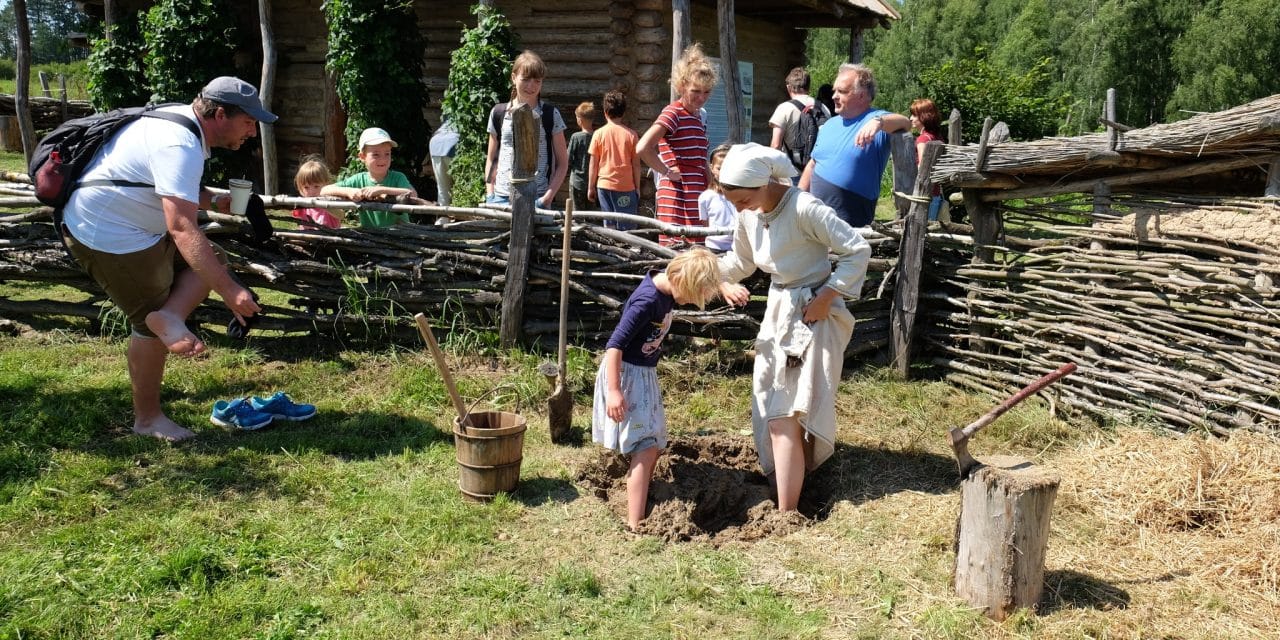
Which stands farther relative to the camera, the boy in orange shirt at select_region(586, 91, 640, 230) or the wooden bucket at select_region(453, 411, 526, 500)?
the boy in orange shirt at select_region(586, 91, 640, 230)

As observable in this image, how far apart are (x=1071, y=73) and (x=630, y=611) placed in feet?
101

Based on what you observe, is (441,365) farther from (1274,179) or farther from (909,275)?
(1274,179)

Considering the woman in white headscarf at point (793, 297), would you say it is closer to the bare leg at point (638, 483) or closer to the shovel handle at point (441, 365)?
the bare leg at point (638, 483)

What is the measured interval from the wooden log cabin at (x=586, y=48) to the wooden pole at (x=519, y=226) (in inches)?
177

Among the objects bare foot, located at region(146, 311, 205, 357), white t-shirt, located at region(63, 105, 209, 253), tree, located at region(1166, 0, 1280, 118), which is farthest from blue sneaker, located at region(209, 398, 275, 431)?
tree, located at region(1166, 0, 1280, 118)

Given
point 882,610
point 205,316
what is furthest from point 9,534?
point 882,610

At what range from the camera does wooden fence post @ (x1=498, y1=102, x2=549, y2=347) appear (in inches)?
217

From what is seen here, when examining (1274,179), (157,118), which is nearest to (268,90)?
(157,118)

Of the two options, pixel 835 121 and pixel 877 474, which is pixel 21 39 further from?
pixel 877 474

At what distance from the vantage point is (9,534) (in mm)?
3578

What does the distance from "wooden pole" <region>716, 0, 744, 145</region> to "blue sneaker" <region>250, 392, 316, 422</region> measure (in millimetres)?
4903

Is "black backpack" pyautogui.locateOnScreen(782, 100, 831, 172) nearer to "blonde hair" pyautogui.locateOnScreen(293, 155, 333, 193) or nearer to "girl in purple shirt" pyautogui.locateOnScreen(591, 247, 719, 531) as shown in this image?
"blonde hair" pyautogui.locateOnScreen(293, 155, 333, 193)

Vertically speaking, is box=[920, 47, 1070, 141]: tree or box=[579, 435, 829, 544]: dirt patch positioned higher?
box=[920, 47, 1070, 141]: tree

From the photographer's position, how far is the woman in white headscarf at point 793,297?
144 inches
